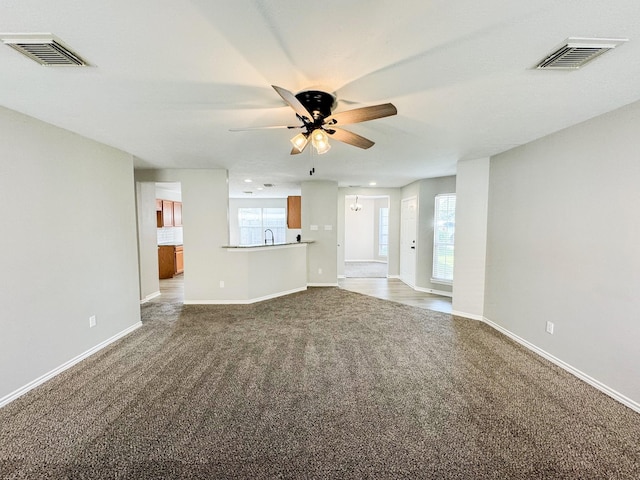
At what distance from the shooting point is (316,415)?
2.05m

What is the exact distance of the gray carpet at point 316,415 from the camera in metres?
1.63

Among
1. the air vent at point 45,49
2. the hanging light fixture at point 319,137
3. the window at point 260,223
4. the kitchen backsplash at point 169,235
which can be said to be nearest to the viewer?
the air vent at point 45,49

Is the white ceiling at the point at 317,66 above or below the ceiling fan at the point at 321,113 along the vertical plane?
above

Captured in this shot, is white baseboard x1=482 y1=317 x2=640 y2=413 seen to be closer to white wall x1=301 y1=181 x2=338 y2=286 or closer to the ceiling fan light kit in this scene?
the ceiling fan light kit

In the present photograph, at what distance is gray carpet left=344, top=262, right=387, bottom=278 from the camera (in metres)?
7.78

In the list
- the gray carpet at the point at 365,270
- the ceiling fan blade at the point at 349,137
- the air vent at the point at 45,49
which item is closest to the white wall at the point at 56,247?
the air vent at the point at 45,49

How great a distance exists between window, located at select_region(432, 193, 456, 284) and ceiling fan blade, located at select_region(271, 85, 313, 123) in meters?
4.47

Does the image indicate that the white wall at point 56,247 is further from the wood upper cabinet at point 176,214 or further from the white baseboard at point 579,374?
the white baseboard at point 579,374

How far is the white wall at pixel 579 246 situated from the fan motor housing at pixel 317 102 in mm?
2443

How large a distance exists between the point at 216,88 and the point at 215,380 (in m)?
2.44

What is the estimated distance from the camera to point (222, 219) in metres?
4.82

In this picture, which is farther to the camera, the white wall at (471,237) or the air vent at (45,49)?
the white wall at (471,237)

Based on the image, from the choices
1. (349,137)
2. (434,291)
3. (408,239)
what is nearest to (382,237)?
(408,239)

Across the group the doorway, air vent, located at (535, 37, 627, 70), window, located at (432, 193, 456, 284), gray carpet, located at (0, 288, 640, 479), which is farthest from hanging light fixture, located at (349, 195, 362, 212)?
air vent, located at (535, 37, 627, 70)
